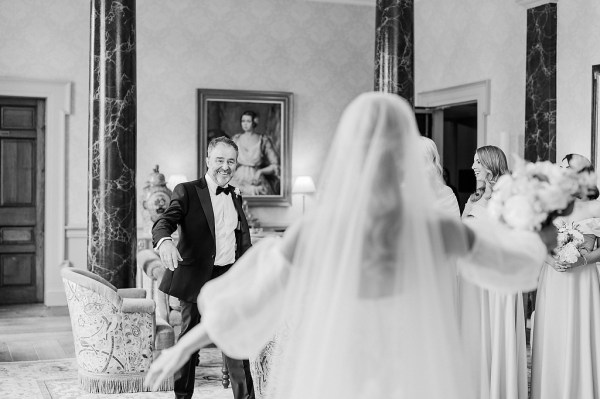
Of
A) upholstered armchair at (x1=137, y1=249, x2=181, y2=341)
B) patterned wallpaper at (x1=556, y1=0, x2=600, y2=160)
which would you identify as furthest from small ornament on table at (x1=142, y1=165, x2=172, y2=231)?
patterned wallpaper at (x1=556, y1=0, x2=600, y2=160)

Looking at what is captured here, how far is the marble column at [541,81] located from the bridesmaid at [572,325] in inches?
144

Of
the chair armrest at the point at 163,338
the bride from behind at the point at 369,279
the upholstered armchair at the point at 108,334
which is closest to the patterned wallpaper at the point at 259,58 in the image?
the chair armrest at the point at 163,338

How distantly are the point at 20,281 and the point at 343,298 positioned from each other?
28.5 feet

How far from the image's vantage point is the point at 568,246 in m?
4.57

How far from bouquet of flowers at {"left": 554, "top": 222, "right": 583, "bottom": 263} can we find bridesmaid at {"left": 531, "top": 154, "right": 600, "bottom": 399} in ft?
0.18

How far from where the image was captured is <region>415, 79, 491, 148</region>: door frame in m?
9.48

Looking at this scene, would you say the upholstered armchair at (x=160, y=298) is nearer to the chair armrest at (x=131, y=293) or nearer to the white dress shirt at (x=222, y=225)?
the chair armrest at (x=131, y=293)

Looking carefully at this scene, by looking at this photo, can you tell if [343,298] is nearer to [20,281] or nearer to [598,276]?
[598,276]

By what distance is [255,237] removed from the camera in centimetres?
928

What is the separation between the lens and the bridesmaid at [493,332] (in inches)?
192

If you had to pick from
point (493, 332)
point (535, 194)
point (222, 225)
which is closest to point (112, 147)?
point (222, 225)

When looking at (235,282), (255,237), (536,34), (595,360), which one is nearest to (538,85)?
(536,34)

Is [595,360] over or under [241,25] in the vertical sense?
under

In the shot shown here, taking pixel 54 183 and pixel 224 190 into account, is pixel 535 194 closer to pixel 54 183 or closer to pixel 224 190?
pixel 224 190
